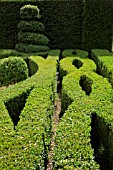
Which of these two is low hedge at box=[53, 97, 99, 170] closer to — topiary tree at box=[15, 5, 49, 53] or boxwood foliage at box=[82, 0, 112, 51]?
topiary tree at box=[15, 5, 49, 53]

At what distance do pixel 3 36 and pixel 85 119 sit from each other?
12635 millimetres

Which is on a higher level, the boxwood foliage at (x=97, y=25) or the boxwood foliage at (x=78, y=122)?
the boxwood foliage at (x=78, y=122)

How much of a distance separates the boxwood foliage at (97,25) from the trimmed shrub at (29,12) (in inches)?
112

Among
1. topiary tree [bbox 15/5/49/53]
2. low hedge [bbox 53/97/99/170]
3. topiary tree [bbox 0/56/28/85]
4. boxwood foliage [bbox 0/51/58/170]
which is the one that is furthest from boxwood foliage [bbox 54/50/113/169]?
topiary tree [bbox 15/5/49/53]

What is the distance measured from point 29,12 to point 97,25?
402 centimetres

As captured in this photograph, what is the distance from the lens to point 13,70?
9.30 meters

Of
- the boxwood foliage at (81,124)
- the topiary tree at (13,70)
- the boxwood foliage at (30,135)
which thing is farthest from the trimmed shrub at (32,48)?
the boxwood foliage at (30,135)

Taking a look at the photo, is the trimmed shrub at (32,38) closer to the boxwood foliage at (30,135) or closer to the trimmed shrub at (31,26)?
the trimmed shrub at (31,26)

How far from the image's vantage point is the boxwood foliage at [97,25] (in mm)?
15203

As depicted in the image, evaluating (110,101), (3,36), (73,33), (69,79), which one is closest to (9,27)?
(3,36)

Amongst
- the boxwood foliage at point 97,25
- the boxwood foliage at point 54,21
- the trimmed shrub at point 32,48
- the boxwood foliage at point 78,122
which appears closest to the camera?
the boxwood foliage at point 78,122

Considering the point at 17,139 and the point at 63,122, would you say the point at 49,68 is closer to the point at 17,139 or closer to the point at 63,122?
the point at 63,122

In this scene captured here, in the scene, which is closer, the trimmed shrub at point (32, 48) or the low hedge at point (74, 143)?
the low hedge at point (74, 143)

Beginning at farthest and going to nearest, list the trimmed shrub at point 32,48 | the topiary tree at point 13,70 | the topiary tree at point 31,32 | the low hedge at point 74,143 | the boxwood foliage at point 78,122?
the topiary tree at point 31,32, the trimmed shrub at point 32,48, the topiary tree at point 13,70, the boxwood foliage at point 78,122, the low hedge at point 74,143
